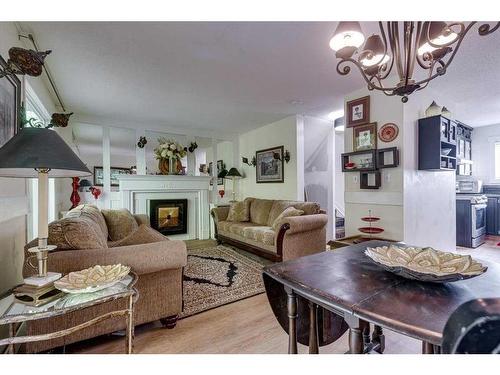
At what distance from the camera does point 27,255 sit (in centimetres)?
143

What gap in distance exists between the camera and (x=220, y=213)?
183 inches

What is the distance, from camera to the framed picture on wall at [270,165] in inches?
182

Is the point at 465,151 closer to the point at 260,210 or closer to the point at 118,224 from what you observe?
the point at 260,210

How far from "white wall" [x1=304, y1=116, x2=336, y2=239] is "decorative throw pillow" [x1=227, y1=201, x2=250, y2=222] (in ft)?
4.15

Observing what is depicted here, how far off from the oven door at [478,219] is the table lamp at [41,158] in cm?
557

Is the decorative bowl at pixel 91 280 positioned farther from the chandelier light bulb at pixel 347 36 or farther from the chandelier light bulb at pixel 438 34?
the chandelier light bulb at pixel 438 34

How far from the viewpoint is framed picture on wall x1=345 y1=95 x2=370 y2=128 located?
10.2ft

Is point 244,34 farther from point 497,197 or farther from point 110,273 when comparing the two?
point 497,197

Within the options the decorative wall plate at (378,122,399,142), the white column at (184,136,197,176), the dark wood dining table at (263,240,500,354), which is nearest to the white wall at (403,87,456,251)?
the decorative wall plate at (378,122,399,142)

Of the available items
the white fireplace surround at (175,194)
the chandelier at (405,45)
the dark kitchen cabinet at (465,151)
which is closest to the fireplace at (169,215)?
the white fireplace surround at (175,194)

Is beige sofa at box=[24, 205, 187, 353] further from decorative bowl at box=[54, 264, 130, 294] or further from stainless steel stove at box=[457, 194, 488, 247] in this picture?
stainless steel stove at box=[457, 194, 488, 247]

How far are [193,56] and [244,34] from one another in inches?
24.7

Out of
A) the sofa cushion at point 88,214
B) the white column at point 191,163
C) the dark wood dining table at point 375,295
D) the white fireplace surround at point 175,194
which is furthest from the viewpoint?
the white column at point 191,163
